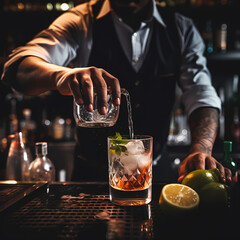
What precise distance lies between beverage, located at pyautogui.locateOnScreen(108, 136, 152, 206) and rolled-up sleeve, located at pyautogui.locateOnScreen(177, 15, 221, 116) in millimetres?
806

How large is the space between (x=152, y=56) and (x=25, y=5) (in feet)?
6.96

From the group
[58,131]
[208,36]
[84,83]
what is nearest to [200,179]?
[84,83]

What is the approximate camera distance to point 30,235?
62 cm

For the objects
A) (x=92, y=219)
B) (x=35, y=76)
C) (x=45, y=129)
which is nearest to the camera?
(x=92, y=219)

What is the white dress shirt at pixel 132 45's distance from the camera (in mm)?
1505

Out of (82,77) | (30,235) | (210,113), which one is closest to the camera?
(30,235)

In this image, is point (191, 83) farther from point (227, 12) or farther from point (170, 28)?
point (227, 12)

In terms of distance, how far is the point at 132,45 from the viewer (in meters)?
1.68

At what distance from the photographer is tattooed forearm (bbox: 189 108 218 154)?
1.40m

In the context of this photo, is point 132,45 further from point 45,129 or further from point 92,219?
point 45,129

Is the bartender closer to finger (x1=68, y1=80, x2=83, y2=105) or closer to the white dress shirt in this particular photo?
the white dress shirt

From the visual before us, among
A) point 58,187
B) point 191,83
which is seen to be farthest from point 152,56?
point 58,187

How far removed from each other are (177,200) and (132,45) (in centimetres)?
115

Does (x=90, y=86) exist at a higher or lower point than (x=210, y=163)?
higher
